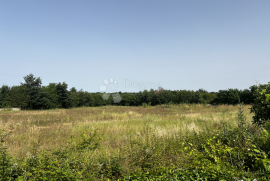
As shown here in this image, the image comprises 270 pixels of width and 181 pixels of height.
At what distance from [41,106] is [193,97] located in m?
35.5

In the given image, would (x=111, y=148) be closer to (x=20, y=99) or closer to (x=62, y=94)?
(x=20, y=99)

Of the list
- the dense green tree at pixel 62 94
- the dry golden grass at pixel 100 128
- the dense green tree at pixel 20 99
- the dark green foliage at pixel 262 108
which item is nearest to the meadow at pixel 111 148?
the dry golden grass at pixel 100 128

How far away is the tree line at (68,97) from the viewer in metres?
31.4

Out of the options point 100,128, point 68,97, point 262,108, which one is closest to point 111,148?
point 100,128

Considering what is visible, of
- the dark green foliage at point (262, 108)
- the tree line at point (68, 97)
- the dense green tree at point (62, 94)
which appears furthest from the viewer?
the dense green tree at point (62, 94)

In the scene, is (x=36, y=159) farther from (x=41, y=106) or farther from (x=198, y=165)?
(x=41, y=106)

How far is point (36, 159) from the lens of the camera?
305cm

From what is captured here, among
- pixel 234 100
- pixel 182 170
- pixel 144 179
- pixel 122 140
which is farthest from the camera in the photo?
pixel 234 100

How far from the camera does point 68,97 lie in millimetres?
38344

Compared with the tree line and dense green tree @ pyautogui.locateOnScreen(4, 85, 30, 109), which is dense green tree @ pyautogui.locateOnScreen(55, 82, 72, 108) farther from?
dense green tree @ pyautogui.locateOnScreen(4, 85, 30, 109)

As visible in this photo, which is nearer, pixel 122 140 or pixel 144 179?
pixel 144 179

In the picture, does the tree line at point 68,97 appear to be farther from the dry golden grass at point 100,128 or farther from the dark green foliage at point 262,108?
the dark green foliage at point 262,108

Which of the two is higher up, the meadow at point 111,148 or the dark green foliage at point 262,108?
the dark green foliage at point 262,108

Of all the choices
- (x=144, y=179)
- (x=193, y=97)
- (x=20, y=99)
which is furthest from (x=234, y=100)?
(x=20, y=99)
